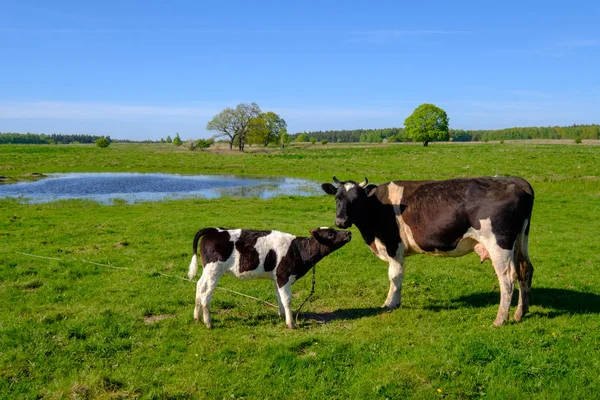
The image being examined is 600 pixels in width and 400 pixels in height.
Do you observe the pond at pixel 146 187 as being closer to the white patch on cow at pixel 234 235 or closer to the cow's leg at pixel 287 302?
the white patch on cow at pixel 234 235

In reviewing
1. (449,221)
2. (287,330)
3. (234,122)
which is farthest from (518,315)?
(234,122)

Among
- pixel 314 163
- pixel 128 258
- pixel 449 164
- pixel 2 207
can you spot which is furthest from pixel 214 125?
pixel 128 258

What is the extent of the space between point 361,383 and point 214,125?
A: 81972mm

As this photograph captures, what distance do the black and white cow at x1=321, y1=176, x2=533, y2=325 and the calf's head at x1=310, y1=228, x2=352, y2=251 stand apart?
43 centimetres

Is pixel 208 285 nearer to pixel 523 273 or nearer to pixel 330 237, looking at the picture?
pixel 330 237

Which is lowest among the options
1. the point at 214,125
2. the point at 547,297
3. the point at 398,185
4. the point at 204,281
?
the point at 547,297

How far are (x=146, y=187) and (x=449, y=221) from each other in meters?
30.6

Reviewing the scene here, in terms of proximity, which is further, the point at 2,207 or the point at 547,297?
the point at 2,207

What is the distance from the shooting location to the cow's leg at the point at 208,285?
309 inches

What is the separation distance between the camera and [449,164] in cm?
4478

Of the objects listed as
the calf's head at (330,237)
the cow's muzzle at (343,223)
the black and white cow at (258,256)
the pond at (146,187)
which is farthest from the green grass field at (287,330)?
the pond at (146,187)

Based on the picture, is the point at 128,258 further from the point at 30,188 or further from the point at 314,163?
the point at 314,163

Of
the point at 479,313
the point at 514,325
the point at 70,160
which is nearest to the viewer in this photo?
the point at 514,325

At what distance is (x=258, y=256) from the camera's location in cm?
787
